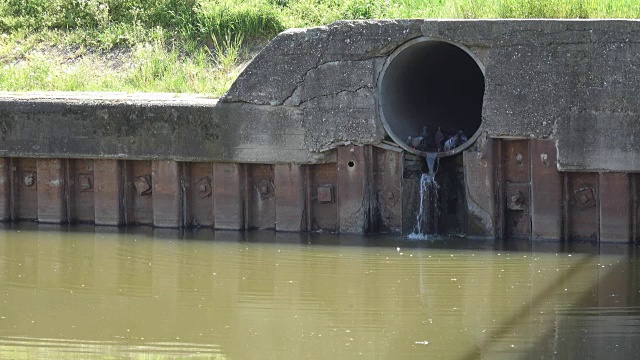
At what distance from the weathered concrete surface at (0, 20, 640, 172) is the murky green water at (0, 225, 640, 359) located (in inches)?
36.7

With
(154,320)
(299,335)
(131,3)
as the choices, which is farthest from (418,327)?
(131,3)

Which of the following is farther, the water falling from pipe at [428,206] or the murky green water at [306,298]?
the water falling from pipe at [428,206]

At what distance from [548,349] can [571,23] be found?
4.31 m

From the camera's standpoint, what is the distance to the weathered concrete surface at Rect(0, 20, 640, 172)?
12.1 m

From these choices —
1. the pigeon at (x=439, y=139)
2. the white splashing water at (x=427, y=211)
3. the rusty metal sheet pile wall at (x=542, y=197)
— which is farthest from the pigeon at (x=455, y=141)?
the rusty metal sheet pile wall at (x=542, y=197)

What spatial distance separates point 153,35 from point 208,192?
12.3ft

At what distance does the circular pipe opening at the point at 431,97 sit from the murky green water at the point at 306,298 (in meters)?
1.22

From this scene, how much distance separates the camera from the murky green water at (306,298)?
8992mm

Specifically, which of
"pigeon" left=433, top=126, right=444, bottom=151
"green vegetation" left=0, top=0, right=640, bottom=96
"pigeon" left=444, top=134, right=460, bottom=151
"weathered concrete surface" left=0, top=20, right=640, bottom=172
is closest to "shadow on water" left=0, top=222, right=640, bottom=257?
"weathered concrete surface" left=0, top=20, right=640, bottom=172

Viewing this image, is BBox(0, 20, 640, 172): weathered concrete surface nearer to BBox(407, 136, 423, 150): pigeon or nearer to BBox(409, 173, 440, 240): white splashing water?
BBox(407, 136, 423, 150): pigeon

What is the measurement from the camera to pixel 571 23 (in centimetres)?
1211

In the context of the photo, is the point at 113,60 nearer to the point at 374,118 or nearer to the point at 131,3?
the point at 131,3

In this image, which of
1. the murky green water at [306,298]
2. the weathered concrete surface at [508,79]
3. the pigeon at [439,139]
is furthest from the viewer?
the pigeon at [439,139]

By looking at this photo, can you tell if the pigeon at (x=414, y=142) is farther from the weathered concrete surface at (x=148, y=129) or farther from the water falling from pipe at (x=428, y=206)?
the weathered concrete surface at (x=148, y=129)
